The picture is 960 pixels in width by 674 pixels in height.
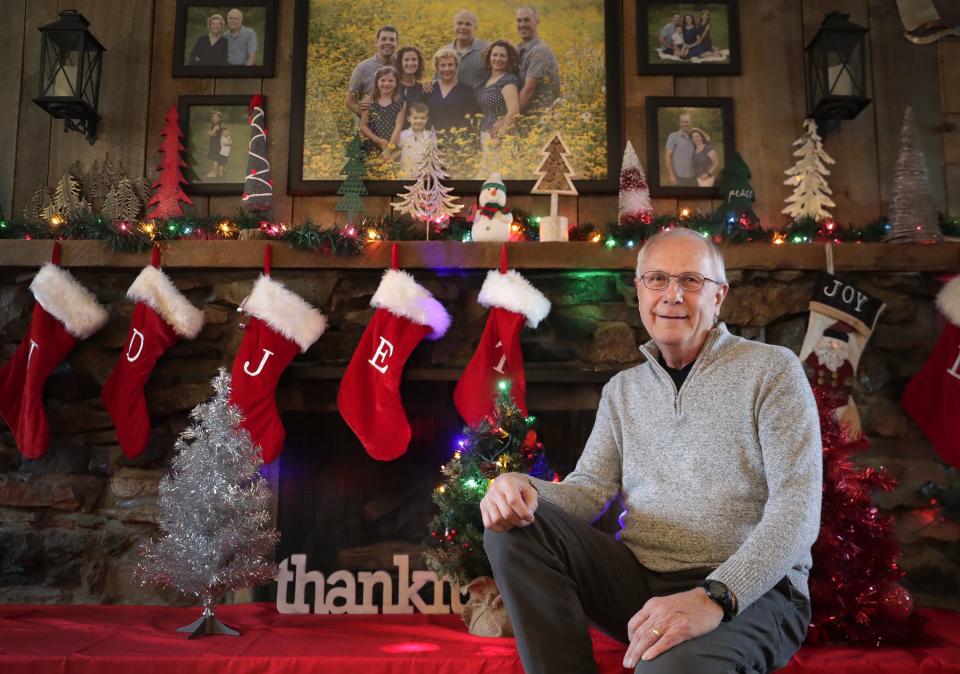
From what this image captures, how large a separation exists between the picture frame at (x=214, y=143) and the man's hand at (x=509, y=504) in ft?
7.41

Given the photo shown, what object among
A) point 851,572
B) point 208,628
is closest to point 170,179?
point 208,628

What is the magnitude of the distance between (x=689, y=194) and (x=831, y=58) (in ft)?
2.57

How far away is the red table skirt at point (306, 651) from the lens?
212 centimetres

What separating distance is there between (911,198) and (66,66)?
344cm

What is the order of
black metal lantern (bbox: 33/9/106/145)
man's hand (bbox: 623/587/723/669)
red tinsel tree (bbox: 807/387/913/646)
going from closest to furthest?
man's hand (bbox: 623/587/723/669)
red tinsel tree (bbox: 807/387/913/646)
black metal lantern (bbox: 33/9/106/145)

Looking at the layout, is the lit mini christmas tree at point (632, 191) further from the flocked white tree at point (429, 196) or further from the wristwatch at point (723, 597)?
the wristwatch at point (723, 597)

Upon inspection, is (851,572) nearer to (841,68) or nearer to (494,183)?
(494,183)

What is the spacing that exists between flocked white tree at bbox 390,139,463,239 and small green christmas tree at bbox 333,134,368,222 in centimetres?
16

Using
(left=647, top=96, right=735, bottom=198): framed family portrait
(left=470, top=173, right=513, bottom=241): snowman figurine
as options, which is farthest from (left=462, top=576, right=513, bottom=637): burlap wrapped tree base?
(left=647, top=96, right=735, bottom=198): framed family portrait

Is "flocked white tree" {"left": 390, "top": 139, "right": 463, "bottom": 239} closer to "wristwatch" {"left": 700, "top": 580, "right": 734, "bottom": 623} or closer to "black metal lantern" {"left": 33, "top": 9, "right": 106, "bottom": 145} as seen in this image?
"black metal lantern" {"left": 33, "top": 9, "right": 106, "bottom": 145}

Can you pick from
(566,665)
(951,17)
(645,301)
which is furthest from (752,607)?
(951,17)

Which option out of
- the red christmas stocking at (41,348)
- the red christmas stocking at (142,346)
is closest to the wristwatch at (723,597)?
the red christmas stocking at (142,346)

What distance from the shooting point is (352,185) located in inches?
127

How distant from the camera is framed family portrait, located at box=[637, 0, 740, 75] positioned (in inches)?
136
